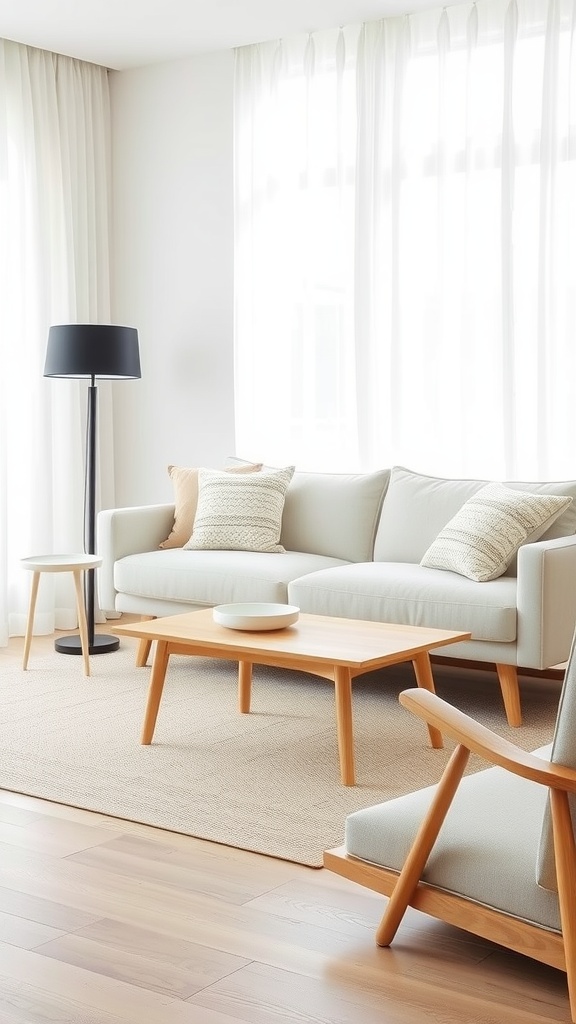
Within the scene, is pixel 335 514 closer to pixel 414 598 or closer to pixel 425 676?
pixel 414 598

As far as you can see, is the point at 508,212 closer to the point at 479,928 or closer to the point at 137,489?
the point at 137,489

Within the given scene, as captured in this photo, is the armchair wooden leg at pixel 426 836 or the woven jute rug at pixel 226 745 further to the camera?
the woven jute rug at pixel 226 745

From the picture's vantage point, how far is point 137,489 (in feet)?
21.5

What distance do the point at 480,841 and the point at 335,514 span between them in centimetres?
319

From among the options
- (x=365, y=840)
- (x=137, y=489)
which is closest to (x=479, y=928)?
(x=365, y=840)

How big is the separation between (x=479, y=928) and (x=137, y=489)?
4.62m

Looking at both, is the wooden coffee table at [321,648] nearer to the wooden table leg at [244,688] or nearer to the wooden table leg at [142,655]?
the wooden table leg at [244,688]

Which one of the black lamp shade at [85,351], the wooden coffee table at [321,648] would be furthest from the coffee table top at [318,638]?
the black lamp shade at [85,351]

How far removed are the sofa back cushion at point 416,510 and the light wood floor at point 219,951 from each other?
2.28m

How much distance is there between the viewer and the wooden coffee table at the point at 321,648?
11.4 ft

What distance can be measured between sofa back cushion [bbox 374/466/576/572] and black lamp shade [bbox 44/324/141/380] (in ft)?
4.75

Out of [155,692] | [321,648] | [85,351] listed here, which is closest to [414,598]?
[321,648]

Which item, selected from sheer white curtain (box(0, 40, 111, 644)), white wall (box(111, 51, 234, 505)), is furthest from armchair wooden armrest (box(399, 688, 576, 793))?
white wall (box(111, 51, 234, 505))

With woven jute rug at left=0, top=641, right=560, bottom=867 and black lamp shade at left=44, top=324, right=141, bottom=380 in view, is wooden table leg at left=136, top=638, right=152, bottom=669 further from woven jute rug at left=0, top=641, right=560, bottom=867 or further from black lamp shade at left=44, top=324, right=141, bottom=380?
black lamp shade at left=44, top=324, right=141, bottom=380
